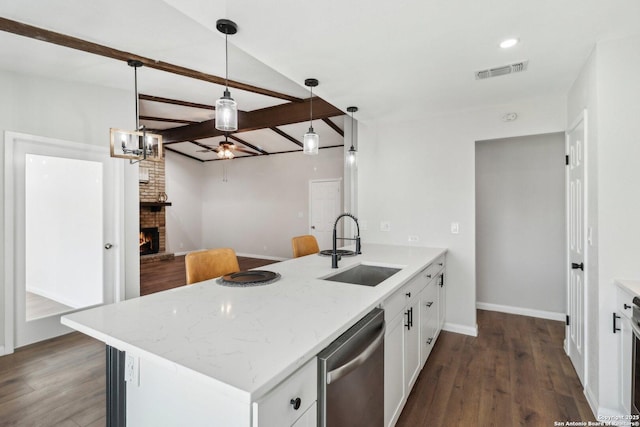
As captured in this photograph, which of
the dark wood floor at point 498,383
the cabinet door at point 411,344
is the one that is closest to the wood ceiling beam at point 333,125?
the dark wood floor at point 498,383

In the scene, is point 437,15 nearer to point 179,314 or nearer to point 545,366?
point 179,314

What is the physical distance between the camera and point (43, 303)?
3.22 metres

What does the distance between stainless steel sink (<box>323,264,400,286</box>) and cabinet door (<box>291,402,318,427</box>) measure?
1.34 m

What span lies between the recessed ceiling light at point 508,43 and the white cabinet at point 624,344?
1621mm

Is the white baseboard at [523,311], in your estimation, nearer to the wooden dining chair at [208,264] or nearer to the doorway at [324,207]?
the wooden dining chair at [208,264]

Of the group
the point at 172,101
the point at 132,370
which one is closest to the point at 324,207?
the point at 172,101

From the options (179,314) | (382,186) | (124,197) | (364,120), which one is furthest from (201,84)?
(179,314)

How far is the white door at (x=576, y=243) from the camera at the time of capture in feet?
7.66

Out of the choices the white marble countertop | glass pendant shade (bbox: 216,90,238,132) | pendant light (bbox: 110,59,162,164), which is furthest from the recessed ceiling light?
pendant light (bbox: 110,59,162,164)

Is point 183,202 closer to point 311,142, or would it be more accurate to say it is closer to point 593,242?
point 311,142

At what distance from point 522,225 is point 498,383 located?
215 cm

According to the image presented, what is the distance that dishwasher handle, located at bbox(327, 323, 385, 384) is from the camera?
3.62 ft

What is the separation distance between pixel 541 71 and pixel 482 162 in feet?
5.49

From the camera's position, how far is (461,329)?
3.37 m
